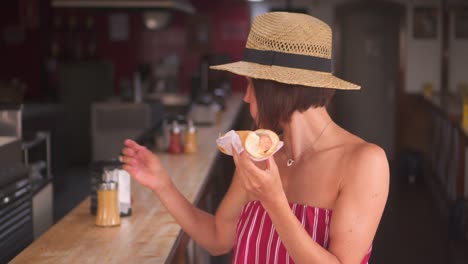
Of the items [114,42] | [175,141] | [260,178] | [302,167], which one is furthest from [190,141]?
[114,42]

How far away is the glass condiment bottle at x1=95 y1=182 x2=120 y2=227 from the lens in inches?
117

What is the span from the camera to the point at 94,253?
2.61 m

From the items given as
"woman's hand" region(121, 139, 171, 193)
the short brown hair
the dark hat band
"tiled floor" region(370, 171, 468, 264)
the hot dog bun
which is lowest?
"tiled floor" region(370, 171, 468, 264)

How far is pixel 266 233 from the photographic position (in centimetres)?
205

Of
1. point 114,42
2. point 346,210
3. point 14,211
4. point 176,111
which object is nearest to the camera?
point 346,210

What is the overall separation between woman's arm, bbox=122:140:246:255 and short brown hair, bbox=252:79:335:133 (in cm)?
37

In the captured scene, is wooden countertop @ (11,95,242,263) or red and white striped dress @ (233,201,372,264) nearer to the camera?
red and white striped dress @ (233,201,372,264)

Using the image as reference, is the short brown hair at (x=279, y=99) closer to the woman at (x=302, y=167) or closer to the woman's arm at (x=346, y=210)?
the woman at (x=302, y=167)

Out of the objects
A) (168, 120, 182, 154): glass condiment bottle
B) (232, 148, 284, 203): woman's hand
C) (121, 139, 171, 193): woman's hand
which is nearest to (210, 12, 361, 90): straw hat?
(232, 148, 284, 203): woman's hand

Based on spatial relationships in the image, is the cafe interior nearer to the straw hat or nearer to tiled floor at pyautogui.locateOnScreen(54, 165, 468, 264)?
tiled floor at pyautogui.locateOnScreen(54, 165, 468, 264)

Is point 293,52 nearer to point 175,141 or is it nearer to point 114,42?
point 175,141

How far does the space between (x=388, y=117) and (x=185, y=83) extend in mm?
3507

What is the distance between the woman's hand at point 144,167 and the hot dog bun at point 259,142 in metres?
0.49

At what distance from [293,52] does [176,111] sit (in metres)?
8.17
